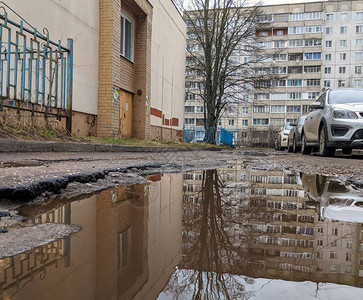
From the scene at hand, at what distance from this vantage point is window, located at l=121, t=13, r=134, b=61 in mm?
12695

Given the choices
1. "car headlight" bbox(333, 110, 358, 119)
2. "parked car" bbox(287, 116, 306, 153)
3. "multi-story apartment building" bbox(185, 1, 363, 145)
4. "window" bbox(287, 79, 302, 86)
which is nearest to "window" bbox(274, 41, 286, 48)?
"multi-story apartment building" bbox(185, 1, 363, 145)

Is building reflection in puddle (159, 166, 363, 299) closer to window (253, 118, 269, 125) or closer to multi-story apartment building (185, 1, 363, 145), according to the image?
multi-story apartment building (185, 1, 363, 145)

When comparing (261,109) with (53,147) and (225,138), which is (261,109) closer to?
(225,138)

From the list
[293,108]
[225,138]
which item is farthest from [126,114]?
[293,108]

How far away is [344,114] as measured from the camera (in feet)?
24.3

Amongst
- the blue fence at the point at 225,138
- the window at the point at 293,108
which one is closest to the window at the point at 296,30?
the window at the point at 293,108

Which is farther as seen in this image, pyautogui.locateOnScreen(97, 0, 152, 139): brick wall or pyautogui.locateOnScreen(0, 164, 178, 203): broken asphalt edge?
pyautogui.locateOnScreen(97, 0, 152, 139): brick wall

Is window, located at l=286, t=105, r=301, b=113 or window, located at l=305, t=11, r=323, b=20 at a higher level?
window, located at l=305, t=11, r=323, b=20

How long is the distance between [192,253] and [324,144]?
7637mm

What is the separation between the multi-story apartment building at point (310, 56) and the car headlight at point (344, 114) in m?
47.3

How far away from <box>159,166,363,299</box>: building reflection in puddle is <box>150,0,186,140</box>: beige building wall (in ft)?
42.3

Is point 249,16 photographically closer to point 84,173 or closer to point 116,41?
point 116,41

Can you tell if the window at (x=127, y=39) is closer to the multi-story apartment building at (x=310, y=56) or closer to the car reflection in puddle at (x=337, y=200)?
the car reflection in puddle at (x=337, y=200)

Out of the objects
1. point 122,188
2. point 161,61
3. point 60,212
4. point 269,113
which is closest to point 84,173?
point 122,188
